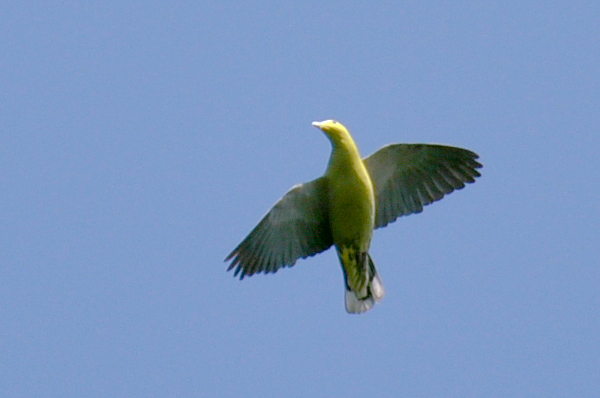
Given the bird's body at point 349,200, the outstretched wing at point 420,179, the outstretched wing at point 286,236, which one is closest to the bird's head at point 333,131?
the bird's body at point 349,200

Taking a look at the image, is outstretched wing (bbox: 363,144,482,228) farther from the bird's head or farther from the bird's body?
the bird's head

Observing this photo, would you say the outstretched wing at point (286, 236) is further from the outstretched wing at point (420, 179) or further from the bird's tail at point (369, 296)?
the outstretched wing at point (420, 179)

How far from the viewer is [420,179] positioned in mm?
12781

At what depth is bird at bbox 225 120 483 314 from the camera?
38.9 ft

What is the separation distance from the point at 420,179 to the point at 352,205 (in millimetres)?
1272

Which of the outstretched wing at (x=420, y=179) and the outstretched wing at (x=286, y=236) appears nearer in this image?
the outstretched wing at (x=286, y=236)

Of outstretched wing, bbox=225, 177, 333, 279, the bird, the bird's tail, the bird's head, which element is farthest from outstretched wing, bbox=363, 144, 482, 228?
the bird's head

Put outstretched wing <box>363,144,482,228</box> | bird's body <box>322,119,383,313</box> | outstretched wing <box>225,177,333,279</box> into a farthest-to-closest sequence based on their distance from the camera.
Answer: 1. outstretched wing <box>363,144,482,228</box>
2. outstretched wing <box>225,177,333,279</box>
3. bird's body <box>322,119,383,313</box>

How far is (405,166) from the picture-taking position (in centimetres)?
1267

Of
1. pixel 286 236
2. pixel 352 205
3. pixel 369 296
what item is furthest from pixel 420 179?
pixel 286 236

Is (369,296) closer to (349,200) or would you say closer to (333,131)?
(349,200)

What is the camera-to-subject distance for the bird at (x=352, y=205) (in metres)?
11.9

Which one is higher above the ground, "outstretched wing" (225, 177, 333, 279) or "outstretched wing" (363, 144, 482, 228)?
"outstretched wing" (363, 144, 482, 228)

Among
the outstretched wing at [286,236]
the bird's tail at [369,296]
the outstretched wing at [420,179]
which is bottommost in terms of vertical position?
the bird's tail at [369,296]
